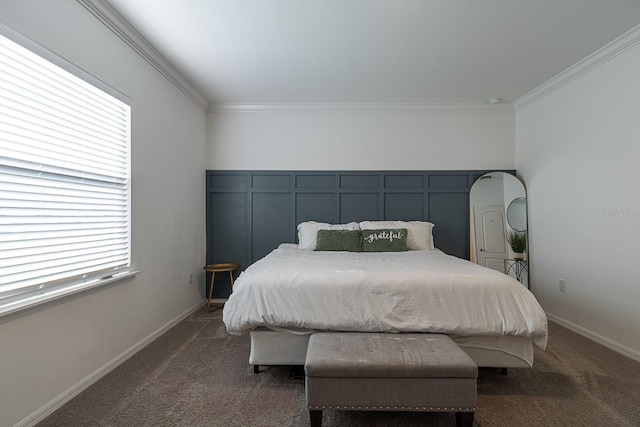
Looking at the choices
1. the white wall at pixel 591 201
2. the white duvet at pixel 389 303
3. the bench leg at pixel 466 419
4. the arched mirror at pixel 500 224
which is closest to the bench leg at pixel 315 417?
the white duvet at pixel 389 303

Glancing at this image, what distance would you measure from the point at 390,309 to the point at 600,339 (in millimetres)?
2234

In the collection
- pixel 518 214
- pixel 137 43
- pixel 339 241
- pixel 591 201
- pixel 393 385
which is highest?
pixel 137 43

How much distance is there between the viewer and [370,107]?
4031 millimetres

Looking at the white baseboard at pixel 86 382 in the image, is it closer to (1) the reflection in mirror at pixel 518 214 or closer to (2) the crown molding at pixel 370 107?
(2) the crown molding at pixel 370 107

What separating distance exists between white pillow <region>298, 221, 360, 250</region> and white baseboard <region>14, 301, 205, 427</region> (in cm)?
160

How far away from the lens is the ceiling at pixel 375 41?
2166 mm

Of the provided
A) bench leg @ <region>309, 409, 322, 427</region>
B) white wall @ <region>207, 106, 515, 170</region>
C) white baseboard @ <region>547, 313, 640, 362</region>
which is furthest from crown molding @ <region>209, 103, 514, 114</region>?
bench leg @ <region>309, 409, 322, 427</region>

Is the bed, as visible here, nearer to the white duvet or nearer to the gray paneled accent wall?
the white duvet

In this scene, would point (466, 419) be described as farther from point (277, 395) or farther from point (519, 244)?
point (519, 244)

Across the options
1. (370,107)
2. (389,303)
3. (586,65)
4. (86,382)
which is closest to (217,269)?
(86,382)

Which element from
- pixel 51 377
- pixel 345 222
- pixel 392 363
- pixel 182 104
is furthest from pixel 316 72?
pixel 51 377

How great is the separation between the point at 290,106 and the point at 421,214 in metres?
2.22

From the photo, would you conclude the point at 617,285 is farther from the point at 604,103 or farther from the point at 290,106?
the point at 290,106

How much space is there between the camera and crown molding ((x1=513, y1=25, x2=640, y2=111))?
2492mm
